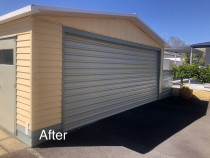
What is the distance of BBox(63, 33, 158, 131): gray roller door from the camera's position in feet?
13.1

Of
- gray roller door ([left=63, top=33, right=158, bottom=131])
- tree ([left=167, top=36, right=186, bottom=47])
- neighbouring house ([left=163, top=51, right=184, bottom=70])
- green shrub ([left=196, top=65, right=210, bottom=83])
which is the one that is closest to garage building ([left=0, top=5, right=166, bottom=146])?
gray roller door ([left=63, top=33, right=158, bottom=131])

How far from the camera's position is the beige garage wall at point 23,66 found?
Result: 10.4ft

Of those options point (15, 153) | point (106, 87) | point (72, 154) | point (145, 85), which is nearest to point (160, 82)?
point (145, 85)

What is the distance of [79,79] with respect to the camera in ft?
13.9

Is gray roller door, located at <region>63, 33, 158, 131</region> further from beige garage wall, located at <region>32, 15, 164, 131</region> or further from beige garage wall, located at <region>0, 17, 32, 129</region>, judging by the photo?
beige garage wall, located at <region>0, 17, 32, 129</region>

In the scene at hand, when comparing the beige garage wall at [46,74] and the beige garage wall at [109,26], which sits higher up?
the beige garage wall at [109,26]

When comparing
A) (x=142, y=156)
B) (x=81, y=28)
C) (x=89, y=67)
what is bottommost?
(x=142, y=156)

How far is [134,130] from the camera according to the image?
171 inches

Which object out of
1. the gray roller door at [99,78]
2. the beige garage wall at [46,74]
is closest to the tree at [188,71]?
the gray roller door at [99,78]

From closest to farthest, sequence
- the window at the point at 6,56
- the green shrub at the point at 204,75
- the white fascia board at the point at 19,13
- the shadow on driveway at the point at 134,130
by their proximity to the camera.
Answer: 1. the white fascia board at the point at 19,13
2. the shadow on driveway at the point at 134,130
3. the window at the point at 6,56
4. the green shrub at the point at 204,75

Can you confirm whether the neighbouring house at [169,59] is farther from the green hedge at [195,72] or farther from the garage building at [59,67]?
the garage building at [59,67]

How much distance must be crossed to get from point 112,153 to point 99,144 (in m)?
0.42

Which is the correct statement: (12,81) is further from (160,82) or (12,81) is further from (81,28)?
(160,82)

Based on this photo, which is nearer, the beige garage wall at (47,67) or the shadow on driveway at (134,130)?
the beige garage wall at (47,67)
